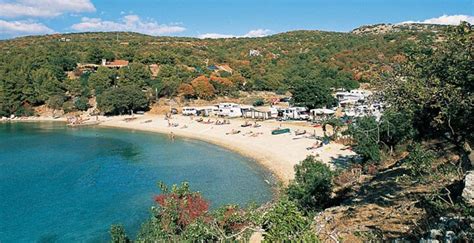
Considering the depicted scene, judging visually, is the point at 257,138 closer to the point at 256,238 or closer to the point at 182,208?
the point at 256,238

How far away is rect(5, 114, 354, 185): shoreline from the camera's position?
30.7 meters

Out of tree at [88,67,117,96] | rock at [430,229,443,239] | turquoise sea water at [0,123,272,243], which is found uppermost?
tree at [88,67,117,96]

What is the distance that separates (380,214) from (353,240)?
8.05ft

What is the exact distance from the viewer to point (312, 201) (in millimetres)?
17094

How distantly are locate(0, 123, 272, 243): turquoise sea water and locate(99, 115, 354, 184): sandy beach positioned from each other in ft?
5.06

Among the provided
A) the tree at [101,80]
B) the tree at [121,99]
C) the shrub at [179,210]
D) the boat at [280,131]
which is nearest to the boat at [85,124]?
the tree at [121,99]

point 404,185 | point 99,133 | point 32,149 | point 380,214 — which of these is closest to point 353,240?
point 380,214

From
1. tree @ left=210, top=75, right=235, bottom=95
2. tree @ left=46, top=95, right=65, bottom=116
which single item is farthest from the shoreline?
tree @ left=210, top=75, right=235, bottom=95

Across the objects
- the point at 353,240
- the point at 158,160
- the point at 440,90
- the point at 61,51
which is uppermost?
the point at 61,51

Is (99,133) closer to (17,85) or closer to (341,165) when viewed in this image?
(17,85)

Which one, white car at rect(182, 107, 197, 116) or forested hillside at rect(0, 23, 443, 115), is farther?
forested hillside at rect(0, 23, 443, 115)

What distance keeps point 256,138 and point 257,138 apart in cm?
13

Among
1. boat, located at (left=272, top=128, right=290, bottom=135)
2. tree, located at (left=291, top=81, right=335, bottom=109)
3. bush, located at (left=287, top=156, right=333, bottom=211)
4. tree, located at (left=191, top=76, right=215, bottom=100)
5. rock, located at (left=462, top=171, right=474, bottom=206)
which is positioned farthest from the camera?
tree, located at (left=191, top=76, right=215, bottom=100)

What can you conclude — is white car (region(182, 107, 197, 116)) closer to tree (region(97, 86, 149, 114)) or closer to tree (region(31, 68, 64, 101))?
tree (region(97, 86, 149, 114))
